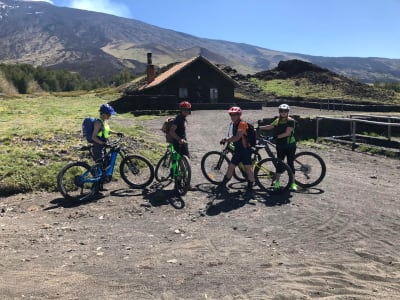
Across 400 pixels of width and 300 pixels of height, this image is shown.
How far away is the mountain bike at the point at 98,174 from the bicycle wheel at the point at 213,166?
1.47 m

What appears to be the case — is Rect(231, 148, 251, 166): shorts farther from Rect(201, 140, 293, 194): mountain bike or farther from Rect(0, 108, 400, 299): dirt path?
Rect(0, 108, 400, 299): dirt path

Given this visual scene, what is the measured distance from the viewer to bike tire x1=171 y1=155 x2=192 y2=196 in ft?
30.1

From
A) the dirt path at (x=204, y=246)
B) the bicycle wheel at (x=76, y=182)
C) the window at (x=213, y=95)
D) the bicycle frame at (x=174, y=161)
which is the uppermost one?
the window at (x=213, y=95)

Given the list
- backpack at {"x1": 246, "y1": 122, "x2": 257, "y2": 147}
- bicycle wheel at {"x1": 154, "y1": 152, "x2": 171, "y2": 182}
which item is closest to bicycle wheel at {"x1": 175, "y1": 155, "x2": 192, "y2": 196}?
bicycle wheel at {"x1": 154, "y1": 152, "x2": 171, "y2": 182}

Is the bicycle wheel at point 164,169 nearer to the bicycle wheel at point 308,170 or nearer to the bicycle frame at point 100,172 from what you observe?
the bicycle frame at point 100,172

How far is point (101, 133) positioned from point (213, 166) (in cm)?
290

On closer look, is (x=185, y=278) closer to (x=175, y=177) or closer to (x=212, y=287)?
(x=212, y=287)

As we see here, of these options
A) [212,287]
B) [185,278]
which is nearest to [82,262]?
[185,278]

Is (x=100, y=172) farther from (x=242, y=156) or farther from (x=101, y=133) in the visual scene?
(x=242, y=156)

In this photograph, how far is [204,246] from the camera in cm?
645

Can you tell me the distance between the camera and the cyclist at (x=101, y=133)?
9.09 metres

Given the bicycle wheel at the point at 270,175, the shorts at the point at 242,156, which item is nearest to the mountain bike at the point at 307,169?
the bicycle wheel at the point at 270,175

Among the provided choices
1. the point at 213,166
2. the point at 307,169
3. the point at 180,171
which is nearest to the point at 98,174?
the point at 180,171

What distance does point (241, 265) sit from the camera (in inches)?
227
